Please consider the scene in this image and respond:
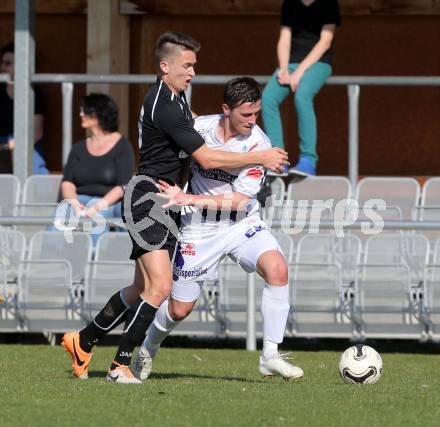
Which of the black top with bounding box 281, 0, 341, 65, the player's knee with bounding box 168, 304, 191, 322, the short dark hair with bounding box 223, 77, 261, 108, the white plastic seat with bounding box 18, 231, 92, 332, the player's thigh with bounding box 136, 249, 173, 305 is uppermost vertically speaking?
the black top with bounding box 281, 0, 341, 65

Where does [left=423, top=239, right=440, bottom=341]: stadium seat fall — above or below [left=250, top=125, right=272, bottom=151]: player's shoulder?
below

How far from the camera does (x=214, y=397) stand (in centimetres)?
741

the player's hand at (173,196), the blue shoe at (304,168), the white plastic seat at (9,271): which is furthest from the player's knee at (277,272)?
the blue shoe at (304,168)

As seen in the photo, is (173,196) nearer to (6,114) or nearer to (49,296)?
(49,296)

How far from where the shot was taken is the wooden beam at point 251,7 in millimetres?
13805

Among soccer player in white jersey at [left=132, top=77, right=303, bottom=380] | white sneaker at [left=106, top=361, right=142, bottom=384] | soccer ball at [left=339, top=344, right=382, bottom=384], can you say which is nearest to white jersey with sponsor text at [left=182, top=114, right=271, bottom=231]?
soccer player in white jersey at [left=132, top=77, right=303, bottom=380]

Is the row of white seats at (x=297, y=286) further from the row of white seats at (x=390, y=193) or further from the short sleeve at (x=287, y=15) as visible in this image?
the short sleeve at (x=287, y=15)

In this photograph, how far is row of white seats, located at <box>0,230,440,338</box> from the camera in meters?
10.6

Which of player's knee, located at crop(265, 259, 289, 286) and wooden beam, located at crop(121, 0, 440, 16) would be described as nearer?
player's knee, located at crop(265, 259, 289, 286)

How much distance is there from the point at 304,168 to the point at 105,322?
3.73 metres

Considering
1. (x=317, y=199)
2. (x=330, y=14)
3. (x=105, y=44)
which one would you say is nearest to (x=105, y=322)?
(x=317, y=199)

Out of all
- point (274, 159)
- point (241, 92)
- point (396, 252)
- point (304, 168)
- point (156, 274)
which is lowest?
point (396, 252)

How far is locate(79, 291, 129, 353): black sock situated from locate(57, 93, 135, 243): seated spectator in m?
2.97

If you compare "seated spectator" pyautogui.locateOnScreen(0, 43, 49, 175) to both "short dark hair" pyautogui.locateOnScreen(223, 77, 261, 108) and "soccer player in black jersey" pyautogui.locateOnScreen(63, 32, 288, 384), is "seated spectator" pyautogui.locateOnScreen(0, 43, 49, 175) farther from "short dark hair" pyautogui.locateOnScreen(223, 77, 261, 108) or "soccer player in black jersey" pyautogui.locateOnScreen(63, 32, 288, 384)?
"short dark hair" pyautogui.locateOnScreen(223, 77, 261, 108)
